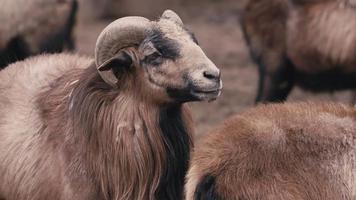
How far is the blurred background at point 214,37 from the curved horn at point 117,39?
202 inches

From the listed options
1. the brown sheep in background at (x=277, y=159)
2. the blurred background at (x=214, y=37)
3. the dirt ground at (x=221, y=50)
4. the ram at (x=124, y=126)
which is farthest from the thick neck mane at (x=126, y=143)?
the blurred background at (x=214, y=37)

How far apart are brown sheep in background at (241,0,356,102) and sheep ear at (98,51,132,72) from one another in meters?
4.25

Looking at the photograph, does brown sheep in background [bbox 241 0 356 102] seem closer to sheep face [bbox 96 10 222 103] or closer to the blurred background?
the blurred background

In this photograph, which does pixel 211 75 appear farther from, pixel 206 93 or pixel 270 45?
pixel 270 45

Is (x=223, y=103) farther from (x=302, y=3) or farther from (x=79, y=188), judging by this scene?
(x=79, y=188)

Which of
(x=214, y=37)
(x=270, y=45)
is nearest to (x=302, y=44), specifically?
(x=270, y=45)

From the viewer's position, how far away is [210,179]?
217 inches

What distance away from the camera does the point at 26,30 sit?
1021 cm

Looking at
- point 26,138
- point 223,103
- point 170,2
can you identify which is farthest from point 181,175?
point 170,2

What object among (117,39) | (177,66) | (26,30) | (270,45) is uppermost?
(117,39)

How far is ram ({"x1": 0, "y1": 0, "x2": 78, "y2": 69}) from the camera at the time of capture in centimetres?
1019

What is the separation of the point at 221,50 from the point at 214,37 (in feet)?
2.90

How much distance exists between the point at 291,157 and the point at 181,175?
53.2 inches

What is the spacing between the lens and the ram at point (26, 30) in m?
10.2
